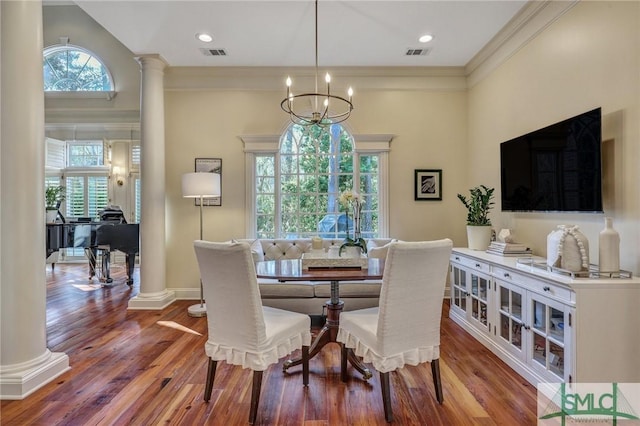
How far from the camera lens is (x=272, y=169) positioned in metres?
4.50

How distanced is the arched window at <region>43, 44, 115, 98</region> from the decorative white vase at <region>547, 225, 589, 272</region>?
26.7ft

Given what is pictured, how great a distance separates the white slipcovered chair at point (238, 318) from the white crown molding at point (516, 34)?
313 cm

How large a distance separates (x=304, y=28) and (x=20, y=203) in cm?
286

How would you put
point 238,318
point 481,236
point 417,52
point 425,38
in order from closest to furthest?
1. point 238,318
2. point 481,236
3. point 425,38
4. point 417,52

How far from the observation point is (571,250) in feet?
6.63

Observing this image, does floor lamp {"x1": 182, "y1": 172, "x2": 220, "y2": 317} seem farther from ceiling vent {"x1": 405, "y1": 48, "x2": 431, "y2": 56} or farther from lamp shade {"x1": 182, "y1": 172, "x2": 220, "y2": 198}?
ceiling vent {"x1": 405, "y1": 48, "x2": 431, "y2": 56}

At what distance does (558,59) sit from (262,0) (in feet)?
8.40

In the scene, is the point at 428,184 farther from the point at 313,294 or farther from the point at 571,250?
the point at 571,250

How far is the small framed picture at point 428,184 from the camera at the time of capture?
14.3ft

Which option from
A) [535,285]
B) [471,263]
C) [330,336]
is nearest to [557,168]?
[535,285]

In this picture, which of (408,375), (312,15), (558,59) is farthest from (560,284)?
(312,15)

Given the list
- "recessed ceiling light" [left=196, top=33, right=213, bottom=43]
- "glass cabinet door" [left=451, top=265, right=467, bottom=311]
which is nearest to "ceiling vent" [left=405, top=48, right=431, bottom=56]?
"recessed ceiling light" [left=196, top=33, right=213, bottom=43]

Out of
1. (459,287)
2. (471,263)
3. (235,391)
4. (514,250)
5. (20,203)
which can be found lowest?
(235,391)

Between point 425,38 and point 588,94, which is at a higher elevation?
point 425,38
